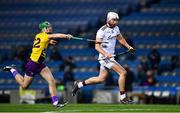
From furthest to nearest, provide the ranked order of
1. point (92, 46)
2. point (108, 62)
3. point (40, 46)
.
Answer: point (92, 46), point (108, 62), point (40, 46)

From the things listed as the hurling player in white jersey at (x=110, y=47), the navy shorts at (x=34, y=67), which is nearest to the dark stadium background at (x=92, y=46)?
the hurling player in white jersey at (x=110, y=47)

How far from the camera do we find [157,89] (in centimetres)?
2436

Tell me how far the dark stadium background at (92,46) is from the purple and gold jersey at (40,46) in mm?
7519

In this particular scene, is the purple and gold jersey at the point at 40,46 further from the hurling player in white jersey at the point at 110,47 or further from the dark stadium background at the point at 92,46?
→ the dark stadium background at the point at 92,46

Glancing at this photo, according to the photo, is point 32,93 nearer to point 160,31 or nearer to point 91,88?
point 91,88

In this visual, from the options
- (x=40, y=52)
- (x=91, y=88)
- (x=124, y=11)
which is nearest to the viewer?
(x=40, y=52)

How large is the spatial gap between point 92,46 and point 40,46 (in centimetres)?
1292

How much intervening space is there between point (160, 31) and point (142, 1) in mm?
2837

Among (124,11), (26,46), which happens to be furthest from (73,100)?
(124,11)

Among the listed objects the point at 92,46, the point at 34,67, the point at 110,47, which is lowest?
the point at 34,67

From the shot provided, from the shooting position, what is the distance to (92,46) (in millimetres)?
29531

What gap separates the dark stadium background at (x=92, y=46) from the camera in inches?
969

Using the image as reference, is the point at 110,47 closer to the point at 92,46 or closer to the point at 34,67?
the point at 34,67

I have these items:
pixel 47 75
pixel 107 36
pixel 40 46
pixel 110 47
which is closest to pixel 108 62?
pixel 110 47
